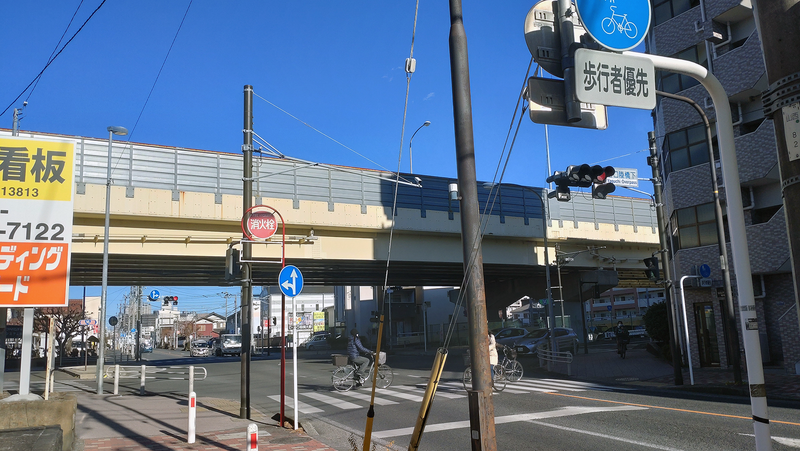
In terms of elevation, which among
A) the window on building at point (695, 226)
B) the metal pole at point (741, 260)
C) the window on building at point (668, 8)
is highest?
the window on building at point (668, 8)

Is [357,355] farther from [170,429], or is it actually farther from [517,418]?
[170,429]

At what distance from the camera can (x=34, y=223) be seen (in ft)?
31.4

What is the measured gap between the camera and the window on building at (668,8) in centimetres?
2375

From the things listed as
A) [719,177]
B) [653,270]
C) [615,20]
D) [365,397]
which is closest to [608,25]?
[615,20]

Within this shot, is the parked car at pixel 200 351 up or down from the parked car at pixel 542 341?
down

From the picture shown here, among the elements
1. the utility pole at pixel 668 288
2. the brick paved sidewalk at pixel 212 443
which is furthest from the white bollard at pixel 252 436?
the utility pole at pixel 668 288

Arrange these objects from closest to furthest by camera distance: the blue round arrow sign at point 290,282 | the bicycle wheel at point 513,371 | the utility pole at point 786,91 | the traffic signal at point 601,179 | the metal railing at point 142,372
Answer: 1. the utility pole at point 786,91
2. the blue round arrow sign at point 290,282
3. the traffic signal at point 601,179
4. the metal railing at point 142,372
5. the bicycle wheel at point 513,371

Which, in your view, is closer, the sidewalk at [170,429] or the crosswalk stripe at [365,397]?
the sidewalk at [170,429]

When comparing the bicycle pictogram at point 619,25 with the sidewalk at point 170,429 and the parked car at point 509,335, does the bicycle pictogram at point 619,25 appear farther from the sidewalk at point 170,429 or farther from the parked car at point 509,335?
the parked car at point 509,335

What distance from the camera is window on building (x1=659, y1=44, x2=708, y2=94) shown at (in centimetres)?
2308

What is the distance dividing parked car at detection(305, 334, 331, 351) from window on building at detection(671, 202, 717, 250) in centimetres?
4127

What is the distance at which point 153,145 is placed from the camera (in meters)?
22.7

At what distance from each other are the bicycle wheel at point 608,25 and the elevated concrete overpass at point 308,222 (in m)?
14.6

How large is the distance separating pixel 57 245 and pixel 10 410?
8.93ft
